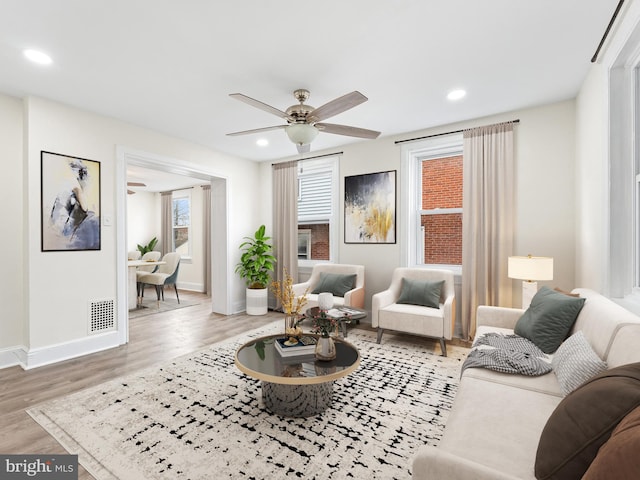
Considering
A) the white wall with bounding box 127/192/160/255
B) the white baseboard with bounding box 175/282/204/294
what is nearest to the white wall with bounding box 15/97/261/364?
the white baseboard with bounding box 175/282/204/294

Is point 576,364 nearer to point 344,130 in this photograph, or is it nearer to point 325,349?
point 325,349

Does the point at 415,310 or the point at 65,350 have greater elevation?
the point at 415,310

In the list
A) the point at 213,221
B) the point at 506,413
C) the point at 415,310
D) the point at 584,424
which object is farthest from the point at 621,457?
the point at 213,221

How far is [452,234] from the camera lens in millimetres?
4168

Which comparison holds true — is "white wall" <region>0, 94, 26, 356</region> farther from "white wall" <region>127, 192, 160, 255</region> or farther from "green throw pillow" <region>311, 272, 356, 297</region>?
"white wall" <region>127, 192, 160, 255</region>

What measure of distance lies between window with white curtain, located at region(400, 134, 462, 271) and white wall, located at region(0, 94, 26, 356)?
174 inches

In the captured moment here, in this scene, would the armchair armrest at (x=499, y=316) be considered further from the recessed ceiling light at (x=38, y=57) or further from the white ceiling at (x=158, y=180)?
the white ceiling at (x=158, y=180)

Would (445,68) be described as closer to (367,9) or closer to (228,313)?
(367,9)

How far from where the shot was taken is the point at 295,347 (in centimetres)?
236

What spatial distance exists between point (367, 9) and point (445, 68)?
3.43 feet

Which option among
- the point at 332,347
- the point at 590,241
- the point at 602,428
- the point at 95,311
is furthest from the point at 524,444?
the point at 95,311

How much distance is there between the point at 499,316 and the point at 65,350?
436 cm

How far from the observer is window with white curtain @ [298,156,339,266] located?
5035 mm

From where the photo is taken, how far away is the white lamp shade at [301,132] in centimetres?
285
